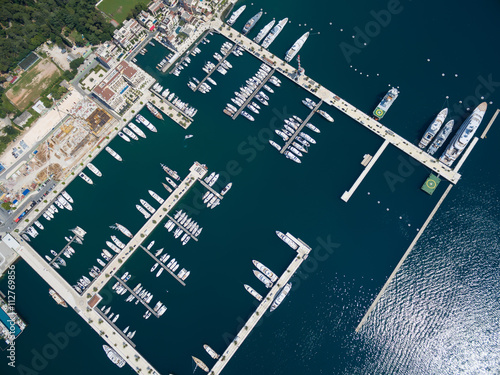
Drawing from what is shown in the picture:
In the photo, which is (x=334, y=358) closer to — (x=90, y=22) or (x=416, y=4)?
(x=416, y=4)

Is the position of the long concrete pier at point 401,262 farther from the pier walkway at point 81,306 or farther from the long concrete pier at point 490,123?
the pier walkway at point 81,306

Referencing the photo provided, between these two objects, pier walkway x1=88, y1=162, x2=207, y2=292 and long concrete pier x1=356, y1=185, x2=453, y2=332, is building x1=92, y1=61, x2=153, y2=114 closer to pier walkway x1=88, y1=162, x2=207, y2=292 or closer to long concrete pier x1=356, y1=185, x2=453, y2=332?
pier walkway x1=88, y1=162, x2=207, y2=292

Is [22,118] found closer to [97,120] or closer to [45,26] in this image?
[97,120]

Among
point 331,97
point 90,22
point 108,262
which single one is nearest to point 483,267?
point 331,97

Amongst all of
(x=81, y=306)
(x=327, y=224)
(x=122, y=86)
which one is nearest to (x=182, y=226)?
(x=81, y=306)

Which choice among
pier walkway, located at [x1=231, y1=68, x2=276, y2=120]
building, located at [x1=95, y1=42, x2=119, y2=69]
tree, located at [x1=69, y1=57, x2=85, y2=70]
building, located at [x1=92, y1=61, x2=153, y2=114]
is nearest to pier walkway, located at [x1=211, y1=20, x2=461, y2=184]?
pier walkway, located at [x1=231, y1=68, x2=276, y2=120]

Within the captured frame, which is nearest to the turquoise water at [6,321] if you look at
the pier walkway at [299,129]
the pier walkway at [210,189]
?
the pier walkway at [210,189]
